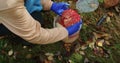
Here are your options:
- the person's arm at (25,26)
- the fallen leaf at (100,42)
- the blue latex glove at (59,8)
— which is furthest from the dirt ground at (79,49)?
the person's arm at (25,26)

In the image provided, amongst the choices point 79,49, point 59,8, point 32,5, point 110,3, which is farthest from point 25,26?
point 110,3

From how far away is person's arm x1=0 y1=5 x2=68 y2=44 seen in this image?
1.86 m

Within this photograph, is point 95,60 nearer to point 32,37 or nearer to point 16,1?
point 32,37

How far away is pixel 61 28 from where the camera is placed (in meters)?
2.25

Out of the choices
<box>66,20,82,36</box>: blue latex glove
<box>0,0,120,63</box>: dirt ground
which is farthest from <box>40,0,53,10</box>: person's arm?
<box>66,20,82,36</box>: blue latex glove

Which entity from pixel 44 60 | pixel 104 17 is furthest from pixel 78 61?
pixel 104 17

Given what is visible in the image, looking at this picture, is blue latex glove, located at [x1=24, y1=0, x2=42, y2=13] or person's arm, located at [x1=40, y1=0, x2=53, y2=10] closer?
blue latex glove, located at [x1=24, y1=0, x2=42, y2=13]

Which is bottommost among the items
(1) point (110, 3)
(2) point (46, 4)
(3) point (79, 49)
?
(3) point (79, 49)

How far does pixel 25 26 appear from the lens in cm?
194

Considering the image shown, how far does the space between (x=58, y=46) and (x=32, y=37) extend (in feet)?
2.25

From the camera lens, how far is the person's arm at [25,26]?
1.86 metres

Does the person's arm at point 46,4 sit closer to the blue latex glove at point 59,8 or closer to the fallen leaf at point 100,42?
the blue latex glove at point 59,8

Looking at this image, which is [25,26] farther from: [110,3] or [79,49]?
[110,3]

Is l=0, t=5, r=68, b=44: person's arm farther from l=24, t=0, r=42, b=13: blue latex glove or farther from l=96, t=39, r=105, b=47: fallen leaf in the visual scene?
l=96, t=39, r=105, b=47: fallen leaf
